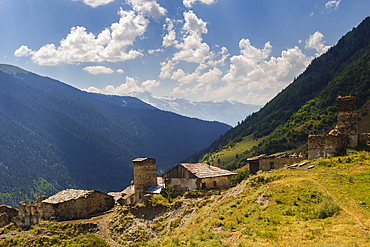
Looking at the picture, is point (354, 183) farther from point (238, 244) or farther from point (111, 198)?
point (111, 198)

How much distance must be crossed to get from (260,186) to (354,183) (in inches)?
330

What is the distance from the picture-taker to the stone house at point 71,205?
45.5 m

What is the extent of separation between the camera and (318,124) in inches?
5782

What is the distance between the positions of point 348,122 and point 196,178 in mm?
21411

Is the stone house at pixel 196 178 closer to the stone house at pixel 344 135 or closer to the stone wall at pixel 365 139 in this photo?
the stone house at pixel 344 135

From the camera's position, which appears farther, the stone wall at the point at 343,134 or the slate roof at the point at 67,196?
the slate roof at the point at 67,196

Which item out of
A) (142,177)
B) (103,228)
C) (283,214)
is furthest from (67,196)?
Answer: (283,214)

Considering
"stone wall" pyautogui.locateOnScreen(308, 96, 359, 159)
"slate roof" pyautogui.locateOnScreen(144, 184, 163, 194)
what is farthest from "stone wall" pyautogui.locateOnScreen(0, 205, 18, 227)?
"stone wall" pyautogui.locateOnScreen(308, 96, 359, 159)

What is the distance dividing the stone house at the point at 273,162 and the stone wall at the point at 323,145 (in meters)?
3.15

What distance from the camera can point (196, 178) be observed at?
3741 cm

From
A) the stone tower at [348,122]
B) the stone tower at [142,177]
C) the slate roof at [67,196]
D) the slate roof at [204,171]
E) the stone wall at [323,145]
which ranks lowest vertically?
the slate roof at [67,196]

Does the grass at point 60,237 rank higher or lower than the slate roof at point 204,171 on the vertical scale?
lower

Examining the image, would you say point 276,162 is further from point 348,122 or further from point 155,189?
point 155,189

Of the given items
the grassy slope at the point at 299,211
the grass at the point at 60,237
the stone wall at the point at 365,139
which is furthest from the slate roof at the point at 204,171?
the stone wall at the point at 365,139
